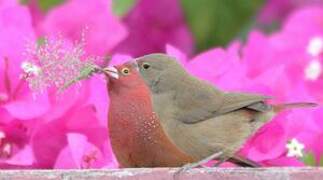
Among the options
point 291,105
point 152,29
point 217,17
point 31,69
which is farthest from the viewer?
point 217,17

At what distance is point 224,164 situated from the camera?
1.56m

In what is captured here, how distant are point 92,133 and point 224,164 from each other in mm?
223

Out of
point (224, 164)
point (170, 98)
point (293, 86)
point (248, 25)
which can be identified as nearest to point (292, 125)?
point (224, 164)

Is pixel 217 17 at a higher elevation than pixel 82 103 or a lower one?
higher

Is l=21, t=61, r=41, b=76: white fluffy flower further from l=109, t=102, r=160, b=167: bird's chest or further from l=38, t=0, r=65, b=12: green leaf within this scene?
l=38, t=0, r=65, b=12: green leaf

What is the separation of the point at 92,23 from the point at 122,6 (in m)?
0.45

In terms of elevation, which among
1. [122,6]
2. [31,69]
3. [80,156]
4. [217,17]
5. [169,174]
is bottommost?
[169,174]

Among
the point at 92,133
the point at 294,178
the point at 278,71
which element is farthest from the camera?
the point at 278,71

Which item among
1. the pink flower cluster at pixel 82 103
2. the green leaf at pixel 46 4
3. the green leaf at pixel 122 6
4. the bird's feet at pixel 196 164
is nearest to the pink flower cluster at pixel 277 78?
the pink flower cluster at pixel 82 103

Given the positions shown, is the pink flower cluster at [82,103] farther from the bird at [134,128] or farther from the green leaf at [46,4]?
the green leaf at [46,4]

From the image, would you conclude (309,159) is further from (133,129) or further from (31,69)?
(31,69)

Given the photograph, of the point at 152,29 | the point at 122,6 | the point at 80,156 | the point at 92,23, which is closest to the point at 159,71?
the point at 80,156

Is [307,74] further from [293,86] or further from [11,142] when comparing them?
[11,142]

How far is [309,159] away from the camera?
5.36 ft
